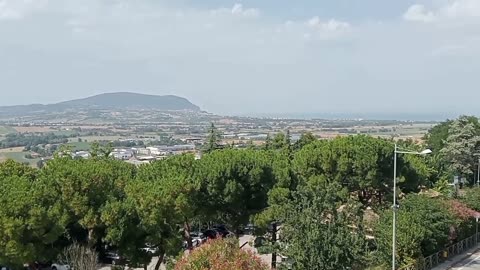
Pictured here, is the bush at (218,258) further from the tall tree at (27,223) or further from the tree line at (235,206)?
the tall tree at (27,223)

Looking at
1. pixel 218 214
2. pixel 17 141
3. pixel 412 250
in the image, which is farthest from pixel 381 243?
pixel 17 141

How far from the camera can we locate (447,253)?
32281 mm

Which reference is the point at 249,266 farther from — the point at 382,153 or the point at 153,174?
the point at 382,153

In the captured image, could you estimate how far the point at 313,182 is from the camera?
31547 mm

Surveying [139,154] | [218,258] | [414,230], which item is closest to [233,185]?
[414,230]

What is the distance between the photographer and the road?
30.5m

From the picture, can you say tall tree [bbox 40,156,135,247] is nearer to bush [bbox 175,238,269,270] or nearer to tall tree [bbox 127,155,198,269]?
tall tree [bbox 127,155,198,269]

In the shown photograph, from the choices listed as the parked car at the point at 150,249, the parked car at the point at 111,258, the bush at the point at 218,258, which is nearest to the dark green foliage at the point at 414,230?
the parked car at the point at 150,249

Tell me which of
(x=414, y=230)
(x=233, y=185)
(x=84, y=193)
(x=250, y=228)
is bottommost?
(x=250, y=228)

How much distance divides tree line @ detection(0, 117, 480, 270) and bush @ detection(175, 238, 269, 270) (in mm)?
4560

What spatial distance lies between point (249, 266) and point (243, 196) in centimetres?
1415

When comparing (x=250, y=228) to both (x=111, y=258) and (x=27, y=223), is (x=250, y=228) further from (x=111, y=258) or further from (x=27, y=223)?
(x=27, y=223)

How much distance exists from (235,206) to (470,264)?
44.5 ft

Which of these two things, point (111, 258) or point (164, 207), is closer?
point (164, 207)
